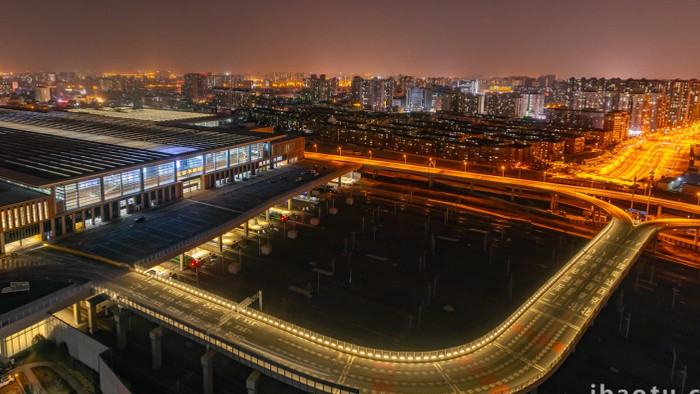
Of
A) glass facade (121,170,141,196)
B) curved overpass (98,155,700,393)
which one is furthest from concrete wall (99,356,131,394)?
glass facade (121,170,141,196)

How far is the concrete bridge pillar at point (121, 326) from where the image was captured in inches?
989

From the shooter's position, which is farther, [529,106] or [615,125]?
[529,106]

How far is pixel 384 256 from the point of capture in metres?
39.8

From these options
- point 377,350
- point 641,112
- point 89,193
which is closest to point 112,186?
point 89,193

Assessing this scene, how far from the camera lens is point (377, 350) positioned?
→ 867 inches

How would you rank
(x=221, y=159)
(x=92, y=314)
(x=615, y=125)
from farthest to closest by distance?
(x=615, y=125) → (x=221, y=159) → (x=92, y=314)

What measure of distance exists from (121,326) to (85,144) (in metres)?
28.9

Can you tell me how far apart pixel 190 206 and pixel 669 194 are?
6260 centimetres

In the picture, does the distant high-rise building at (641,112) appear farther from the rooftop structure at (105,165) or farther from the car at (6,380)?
the car at (6,380)

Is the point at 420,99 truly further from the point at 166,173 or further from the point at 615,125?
the point at 166,173

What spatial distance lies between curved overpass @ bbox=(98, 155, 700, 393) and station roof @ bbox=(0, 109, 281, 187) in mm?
14240

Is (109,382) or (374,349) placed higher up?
(374,349)

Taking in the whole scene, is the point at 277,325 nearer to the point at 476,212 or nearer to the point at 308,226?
the point at 308,226

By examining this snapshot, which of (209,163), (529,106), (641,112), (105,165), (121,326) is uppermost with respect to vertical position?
(529,106)
